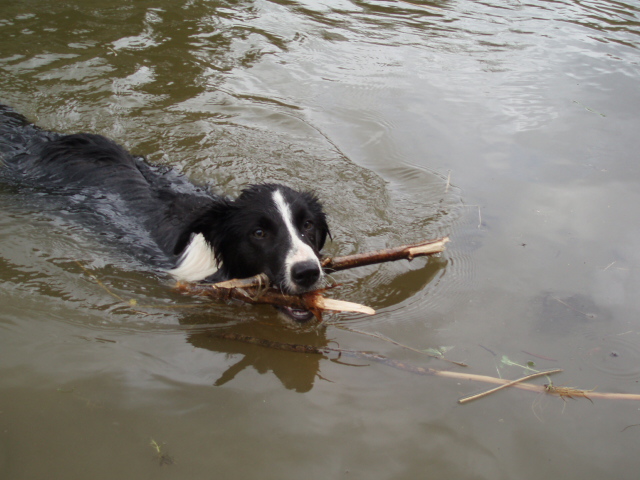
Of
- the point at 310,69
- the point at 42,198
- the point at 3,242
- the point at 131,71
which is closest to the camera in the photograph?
the point at 3,242

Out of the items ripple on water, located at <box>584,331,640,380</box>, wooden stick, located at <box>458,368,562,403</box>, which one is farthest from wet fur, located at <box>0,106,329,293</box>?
ripple on water, located at <box>584,331,640,380</box>

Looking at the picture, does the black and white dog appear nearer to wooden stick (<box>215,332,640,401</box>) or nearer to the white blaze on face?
the white blaze on face

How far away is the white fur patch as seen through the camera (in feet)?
15.7

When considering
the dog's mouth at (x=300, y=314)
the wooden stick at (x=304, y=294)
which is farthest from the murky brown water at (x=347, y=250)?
the wooden stick at (x=304, y=294)

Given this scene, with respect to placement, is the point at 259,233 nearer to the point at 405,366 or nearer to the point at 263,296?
the point at 263,296

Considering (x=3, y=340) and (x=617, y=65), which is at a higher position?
(x=617, y=65)

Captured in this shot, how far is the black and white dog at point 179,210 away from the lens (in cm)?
418

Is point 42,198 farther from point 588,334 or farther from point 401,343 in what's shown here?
point 588,334

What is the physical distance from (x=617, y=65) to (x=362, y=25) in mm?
4670

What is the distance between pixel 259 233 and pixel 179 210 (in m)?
1.31

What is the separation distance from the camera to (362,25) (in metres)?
11.1

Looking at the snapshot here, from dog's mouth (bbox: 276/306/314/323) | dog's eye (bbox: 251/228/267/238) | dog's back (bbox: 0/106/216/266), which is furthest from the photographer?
dog's back (bbox: 0/106/216/266)

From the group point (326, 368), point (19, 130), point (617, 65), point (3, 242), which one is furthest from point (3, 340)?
point (617, 65)

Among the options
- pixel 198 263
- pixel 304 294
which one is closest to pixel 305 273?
pixel 304 294
